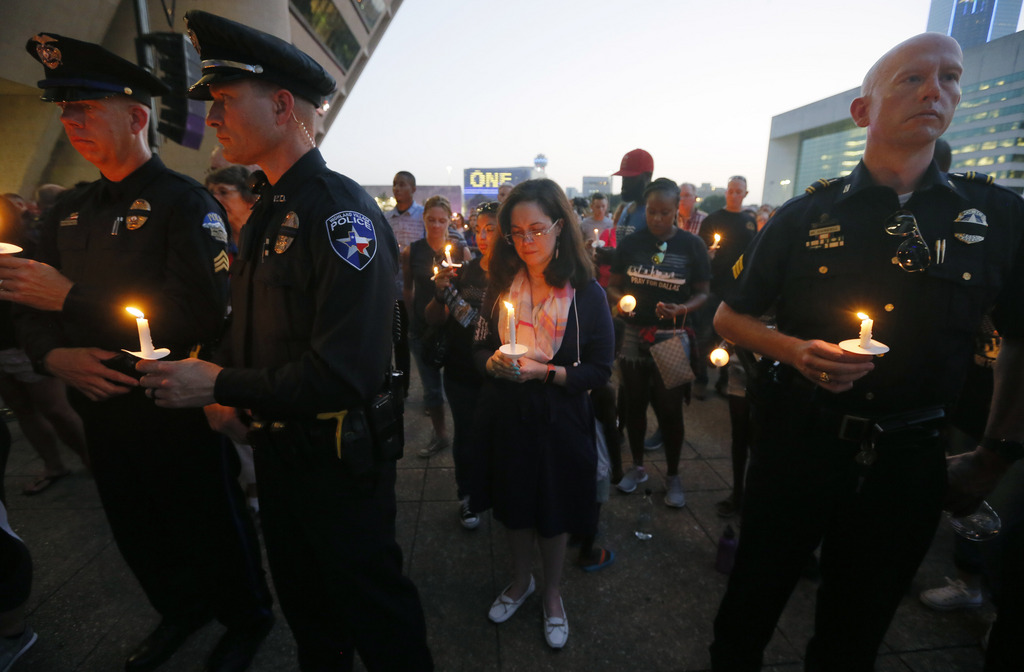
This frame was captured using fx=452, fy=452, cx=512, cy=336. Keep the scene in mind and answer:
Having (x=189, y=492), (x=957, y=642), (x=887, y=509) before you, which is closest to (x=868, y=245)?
(x=887, y=509)

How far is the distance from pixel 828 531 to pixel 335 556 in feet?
6.68

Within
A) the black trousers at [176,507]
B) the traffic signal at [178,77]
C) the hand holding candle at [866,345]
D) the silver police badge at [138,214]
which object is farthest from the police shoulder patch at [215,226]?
the traffic signal at [178,77]

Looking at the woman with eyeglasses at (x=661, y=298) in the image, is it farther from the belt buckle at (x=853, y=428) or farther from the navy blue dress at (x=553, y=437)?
the belt buckle at (x=853, y=428)

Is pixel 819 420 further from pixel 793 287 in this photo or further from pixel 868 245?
pixel 868 245

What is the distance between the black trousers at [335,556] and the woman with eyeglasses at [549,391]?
718 millimetres

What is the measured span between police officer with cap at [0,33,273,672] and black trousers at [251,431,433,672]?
65 centimetres

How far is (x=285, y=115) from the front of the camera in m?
1.76

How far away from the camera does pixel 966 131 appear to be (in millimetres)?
→ 63656

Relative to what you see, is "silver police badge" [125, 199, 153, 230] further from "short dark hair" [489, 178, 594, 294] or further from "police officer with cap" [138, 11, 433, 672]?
"short dark hair" [489, 178, 594, 294]

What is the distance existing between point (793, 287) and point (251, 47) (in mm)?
2267

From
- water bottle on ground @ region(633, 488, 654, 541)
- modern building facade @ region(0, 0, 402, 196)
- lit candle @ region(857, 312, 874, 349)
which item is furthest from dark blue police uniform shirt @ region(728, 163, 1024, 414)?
modern building facade @ region(0, 0, 402, 196)

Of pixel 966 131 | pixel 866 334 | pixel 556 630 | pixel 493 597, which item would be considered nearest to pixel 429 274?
pixel 493 597

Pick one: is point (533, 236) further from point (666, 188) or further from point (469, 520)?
point (469, 520)

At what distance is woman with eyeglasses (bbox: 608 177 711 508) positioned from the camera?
12.4 feet
